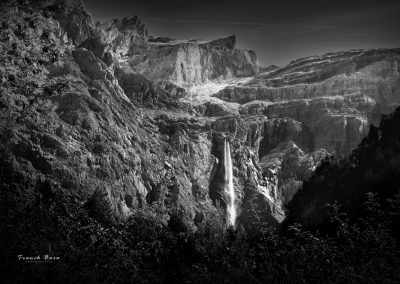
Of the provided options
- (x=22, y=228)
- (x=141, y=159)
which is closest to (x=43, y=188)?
(x=141, y=159)

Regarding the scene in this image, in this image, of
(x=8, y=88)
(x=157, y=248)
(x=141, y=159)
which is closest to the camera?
(x=8, y=88)

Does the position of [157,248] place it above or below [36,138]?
below

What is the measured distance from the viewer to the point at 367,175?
11575cm

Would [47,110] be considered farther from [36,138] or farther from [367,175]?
[36,138]

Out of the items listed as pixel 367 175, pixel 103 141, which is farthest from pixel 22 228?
pixel 103 141

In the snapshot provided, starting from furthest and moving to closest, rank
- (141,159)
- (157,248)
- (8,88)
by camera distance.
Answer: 1. (141,159)
2. (157,248)
3. (8,88)

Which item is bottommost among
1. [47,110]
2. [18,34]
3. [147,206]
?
[147,206]

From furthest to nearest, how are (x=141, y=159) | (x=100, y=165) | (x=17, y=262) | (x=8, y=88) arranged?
(x=141, y=159)
(x=100, y=165)
(x=17, y=262)
(x=8, y=88)

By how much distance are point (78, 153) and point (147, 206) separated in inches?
1067

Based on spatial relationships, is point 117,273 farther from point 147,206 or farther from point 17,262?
point 147,206

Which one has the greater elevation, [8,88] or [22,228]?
[8,88]

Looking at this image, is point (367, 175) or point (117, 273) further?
point (367, 175)

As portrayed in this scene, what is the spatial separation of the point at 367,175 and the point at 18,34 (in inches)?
4016

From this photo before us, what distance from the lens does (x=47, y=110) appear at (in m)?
23.3
